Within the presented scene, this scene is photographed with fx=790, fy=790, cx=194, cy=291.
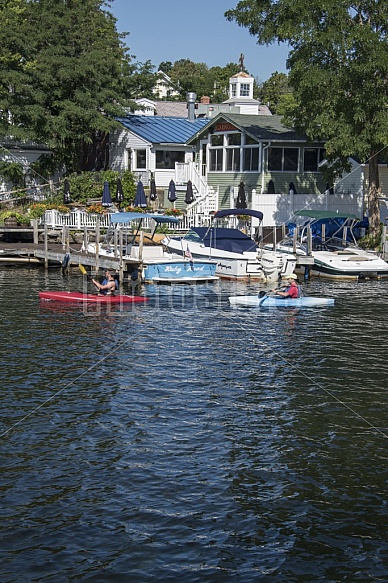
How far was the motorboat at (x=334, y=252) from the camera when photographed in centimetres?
4309

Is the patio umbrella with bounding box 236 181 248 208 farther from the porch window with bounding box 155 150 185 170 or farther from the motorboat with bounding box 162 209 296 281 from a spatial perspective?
the porch window with bounding box 155 150 185 170

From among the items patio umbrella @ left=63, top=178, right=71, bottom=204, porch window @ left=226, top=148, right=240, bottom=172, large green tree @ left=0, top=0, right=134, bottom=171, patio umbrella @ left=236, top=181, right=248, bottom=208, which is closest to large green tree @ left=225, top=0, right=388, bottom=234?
patio umbrella @ left=236, top=181, right=248, bottom=208

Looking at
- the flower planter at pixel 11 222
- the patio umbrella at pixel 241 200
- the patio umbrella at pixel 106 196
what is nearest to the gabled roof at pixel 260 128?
the patio umbrella at pixel 241 200

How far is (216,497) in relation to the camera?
599 inches

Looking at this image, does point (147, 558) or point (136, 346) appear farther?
point (136, 346)

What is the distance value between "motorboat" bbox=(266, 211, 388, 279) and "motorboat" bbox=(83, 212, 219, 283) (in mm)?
6068

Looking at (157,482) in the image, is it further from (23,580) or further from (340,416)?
(340,416)

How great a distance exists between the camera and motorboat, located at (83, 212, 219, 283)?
4003 centimetres

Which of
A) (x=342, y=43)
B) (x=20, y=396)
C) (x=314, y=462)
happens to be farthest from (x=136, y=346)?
(x=342, y=43)

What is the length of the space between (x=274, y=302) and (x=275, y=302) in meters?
0.04

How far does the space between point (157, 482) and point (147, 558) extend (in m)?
2.83

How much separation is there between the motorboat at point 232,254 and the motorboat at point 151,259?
61 cm

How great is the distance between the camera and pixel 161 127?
2657 inches

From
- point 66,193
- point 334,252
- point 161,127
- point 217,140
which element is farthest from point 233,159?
point 334,252
